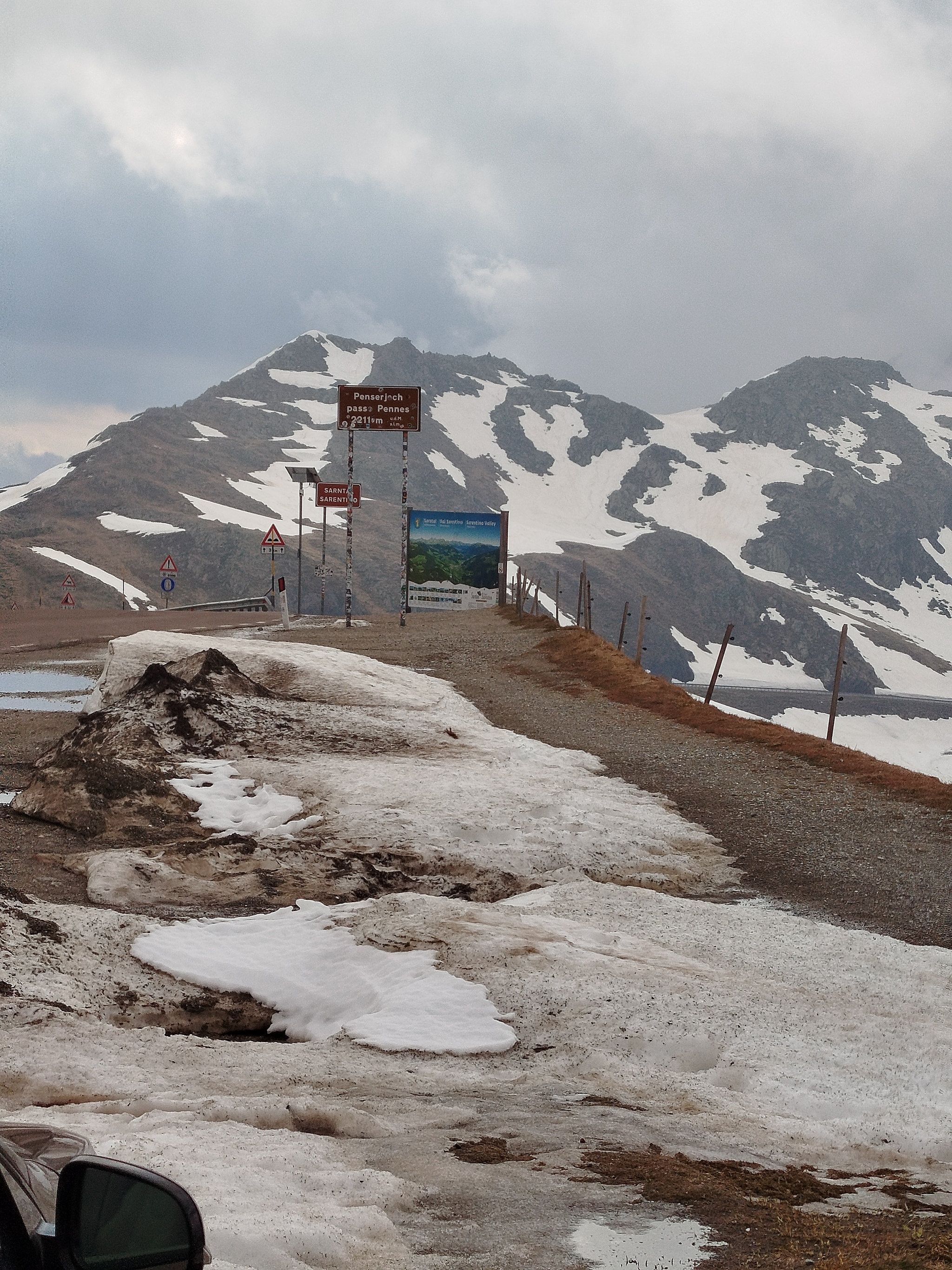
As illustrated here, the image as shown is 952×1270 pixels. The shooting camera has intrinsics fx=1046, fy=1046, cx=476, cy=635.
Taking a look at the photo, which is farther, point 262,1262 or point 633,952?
point 633,952

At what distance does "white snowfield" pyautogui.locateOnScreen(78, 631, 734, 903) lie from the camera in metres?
10.7

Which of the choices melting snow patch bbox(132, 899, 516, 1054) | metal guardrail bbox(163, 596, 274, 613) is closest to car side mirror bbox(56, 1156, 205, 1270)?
melting snow patch bbox(132, 899, 516, 1054)

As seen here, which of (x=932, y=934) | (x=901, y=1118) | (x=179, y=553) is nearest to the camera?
(x=901, y=1118)

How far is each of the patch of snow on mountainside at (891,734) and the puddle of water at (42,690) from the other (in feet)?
419

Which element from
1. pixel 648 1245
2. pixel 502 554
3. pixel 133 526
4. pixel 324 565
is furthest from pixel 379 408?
pixel 133 526

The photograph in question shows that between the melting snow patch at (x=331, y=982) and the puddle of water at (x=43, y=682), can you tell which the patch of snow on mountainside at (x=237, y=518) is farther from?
the melting snow patch at (x=331, y=982)

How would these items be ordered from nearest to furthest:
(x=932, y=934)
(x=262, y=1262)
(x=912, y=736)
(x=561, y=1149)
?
(x=262, y=1262) < (x=561, y=1149) < (x=932, y=934) < (x=912, y=736)

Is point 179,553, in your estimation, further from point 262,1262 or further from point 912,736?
point 262,1262

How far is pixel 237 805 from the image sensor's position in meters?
12.4

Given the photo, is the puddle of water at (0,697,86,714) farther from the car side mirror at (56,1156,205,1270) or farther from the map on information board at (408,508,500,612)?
the map on information board at (408,508,500,612)

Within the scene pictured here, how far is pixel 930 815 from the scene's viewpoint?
1312 cm

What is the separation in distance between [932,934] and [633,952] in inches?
115

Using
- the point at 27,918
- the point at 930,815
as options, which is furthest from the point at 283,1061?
the point at 930,815

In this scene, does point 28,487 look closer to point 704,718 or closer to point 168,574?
point 168,574
